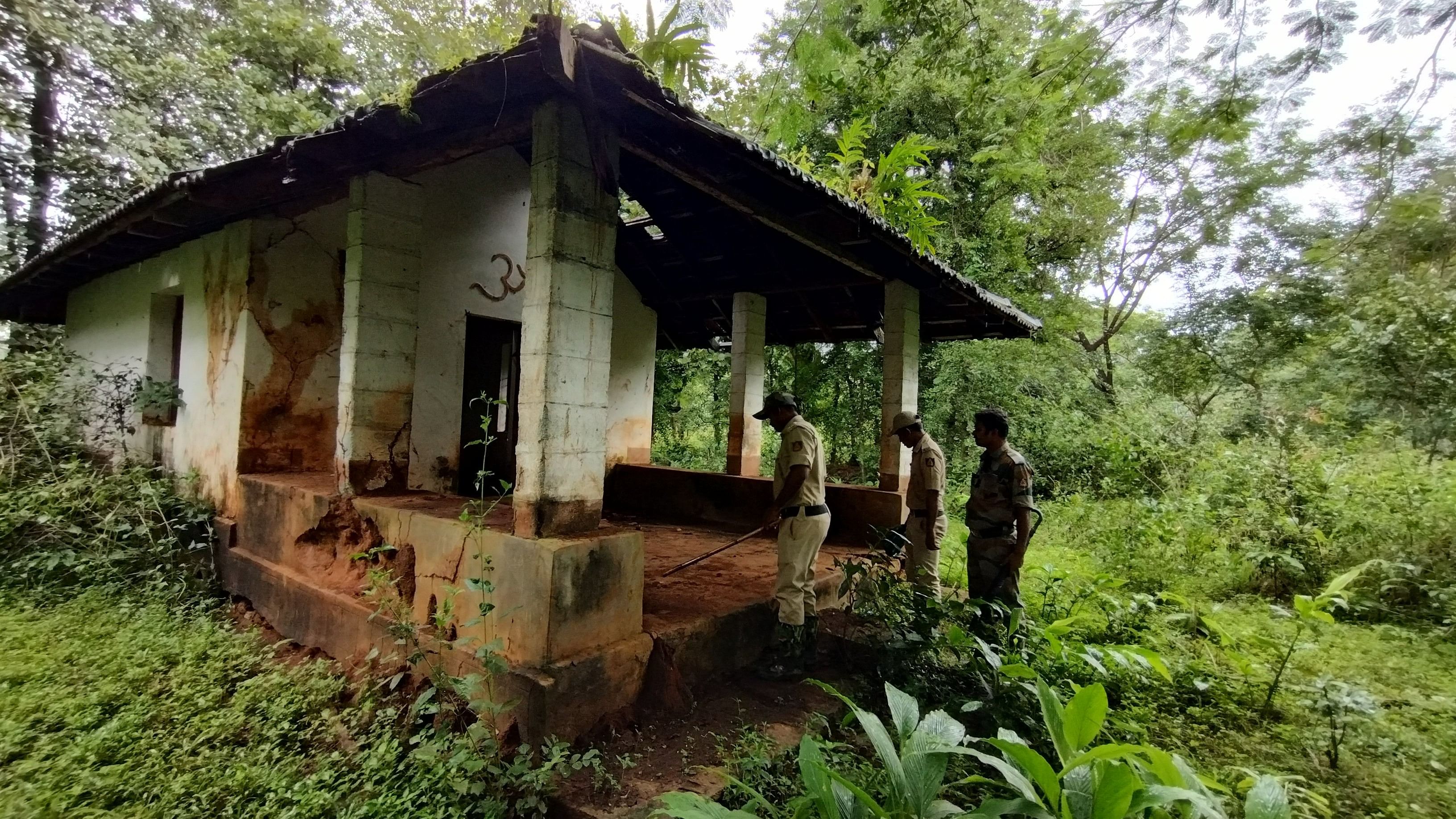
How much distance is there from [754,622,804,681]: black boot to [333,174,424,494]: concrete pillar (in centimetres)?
299

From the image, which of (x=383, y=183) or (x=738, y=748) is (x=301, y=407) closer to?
(x=383, y=183)

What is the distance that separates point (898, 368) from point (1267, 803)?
5.14 meters

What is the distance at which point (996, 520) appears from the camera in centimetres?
456

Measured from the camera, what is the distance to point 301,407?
18.7ft

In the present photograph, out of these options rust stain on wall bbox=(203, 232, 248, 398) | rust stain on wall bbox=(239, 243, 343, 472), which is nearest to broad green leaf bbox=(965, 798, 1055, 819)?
rust stain on wall bbox=(239, 243, 343, 472)

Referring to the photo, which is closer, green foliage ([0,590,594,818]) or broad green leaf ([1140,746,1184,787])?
broad green leaf ([1140,746,1184,787])

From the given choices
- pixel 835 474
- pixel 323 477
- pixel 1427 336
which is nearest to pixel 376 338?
pixel 323 477

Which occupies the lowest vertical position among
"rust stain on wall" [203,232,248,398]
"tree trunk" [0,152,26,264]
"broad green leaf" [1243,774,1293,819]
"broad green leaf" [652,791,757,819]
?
"broad green leaf" [652,791,757,819]

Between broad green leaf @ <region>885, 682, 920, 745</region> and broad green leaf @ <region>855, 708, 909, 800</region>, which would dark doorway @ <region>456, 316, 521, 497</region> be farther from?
broad green leaf @ <region>855, 708, 909, 800</region>

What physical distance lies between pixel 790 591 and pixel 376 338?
→ 11.5ft

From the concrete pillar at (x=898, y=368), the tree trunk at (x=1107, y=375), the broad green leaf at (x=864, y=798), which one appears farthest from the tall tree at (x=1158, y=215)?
the broad green leaf at (x=864, y=798)

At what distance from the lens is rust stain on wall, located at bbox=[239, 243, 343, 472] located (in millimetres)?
5402

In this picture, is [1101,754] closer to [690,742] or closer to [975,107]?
[690,742]

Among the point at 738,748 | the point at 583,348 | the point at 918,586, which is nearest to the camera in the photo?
the point at 738,748
